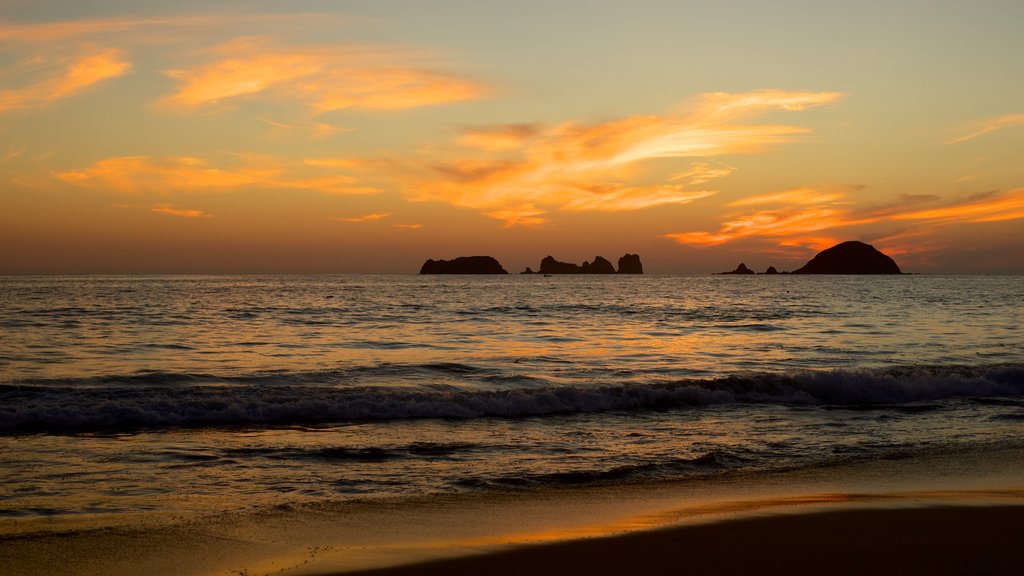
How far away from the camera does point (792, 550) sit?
270 inches

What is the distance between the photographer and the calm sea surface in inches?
386

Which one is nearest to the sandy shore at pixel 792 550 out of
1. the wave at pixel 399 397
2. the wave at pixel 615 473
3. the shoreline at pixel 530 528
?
the shoreline at pixel 530 528

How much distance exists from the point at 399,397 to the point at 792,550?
36.0ft

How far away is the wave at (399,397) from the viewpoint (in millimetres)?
14094

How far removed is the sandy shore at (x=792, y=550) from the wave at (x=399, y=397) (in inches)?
335

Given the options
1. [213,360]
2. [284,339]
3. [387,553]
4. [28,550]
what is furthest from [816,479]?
[284,339]

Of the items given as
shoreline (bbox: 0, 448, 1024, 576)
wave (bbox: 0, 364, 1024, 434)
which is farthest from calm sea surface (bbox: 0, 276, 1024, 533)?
shoreline (bbox: 0, 448, 1024, 576)

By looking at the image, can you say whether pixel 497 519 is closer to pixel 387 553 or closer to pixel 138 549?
pixel 387 553

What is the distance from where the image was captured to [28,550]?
677 cm

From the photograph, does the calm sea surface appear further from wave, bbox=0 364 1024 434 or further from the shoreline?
the shoreline

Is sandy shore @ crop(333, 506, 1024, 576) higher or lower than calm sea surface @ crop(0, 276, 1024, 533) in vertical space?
higher

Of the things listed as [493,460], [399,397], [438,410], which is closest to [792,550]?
[493,460]

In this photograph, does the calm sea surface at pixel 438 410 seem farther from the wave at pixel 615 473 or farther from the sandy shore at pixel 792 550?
the sandy shore at pixel 792 550

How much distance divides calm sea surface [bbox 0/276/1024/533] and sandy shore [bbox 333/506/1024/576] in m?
2.51
